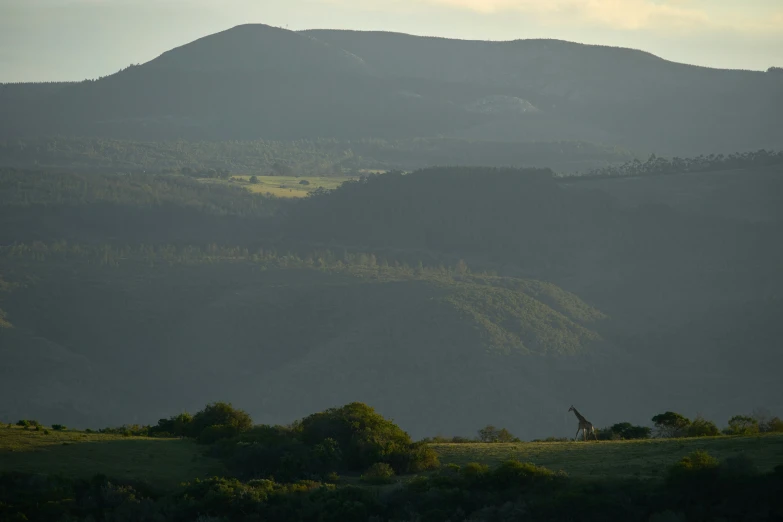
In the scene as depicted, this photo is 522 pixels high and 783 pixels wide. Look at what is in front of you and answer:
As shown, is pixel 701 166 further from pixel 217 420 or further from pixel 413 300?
pixel 217 420

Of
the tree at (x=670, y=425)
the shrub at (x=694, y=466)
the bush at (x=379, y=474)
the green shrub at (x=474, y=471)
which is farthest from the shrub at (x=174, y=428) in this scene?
the shrub at (x=694, y=466)

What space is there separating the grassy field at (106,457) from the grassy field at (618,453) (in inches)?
306

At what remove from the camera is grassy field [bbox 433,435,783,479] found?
31562mm

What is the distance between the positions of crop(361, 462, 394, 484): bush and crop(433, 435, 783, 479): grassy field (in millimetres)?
2240

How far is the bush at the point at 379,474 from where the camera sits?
33000 millimetres

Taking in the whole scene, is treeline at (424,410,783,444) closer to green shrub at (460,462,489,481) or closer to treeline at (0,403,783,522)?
green shrub at (460,462,489,481)

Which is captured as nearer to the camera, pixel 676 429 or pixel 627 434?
pixel 676 429

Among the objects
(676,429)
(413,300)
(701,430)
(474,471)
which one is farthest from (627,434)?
(413,300)

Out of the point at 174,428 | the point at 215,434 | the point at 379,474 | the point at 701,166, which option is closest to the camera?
the point at 379,474

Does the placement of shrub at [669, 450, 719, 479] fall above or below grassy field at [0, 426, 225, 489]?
above

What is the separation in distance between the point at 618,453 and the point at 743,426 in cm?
1223

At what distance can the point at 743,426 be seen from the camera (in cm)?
4462

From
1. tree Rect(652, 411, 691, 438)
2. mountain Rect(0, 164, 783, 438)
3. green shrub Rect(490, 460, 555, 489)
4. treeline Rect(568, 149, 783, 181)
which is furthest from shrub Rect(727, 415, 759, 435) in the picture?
treeline Rect(568, 149, 783, 181)

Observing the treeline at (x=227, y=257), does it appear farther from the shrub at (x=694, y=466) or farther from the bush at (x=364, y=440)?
the shrub at (x=694, y=466)
